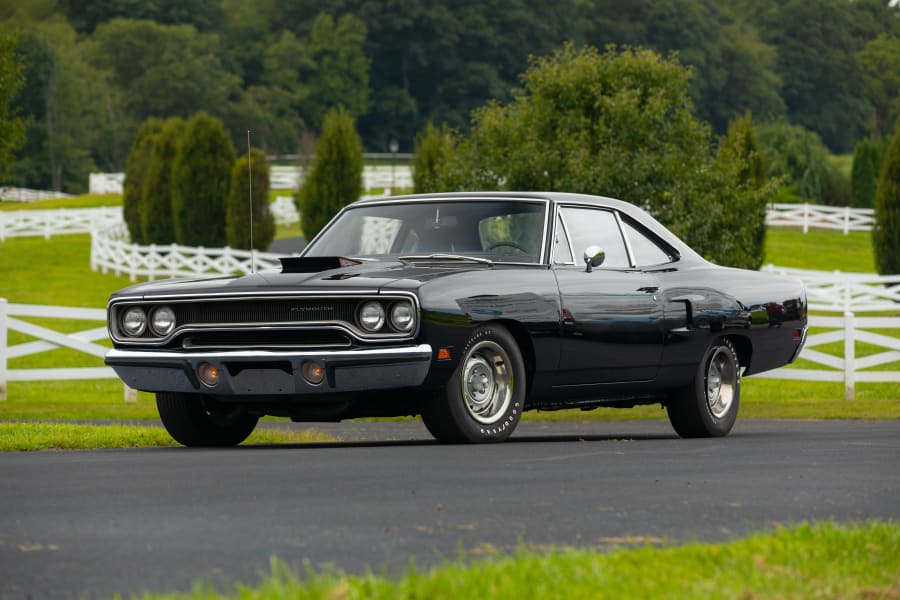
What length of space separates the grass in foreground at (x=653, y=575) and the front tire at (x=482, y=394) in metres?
4.05

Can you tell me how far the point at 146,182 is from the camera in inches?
2096

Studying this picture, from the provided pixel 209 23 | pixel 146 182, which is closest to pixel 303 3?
pixel 209 23

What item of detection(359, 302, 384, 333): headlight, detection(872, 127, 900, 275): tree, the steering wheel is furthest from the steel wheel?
detection(872, 127, 900, 275): tree

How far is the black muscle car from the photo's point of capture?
10.1m

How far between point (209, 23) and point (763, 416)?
11982 cm

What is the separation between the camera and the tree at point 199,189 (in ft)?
164

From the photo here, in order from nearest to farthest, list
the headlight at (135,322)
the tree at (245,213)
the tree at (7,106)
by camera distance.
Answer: the headlight at (135,322), the tree at (7,106), the tree at (245,213)

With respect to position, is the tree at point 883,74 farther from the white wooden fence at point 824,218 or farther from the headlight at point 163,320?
the headlight at point 163,320

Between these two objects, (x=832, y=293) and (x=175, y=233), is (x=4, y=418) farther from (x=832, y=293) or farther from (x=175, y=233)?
(x=175, y=233)

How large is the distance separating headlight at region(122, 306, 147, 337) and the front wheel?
3833 mm

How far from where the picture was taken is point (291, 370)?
10.0 meters

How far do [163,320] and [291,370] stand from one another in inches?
43.6

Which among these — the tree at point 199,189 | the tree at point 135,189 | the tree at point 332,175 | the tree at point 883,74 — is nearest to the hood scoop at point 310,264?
the tree at point 332,175

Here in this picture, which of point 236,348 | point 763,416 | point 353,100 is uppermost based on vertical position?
point 353,100
